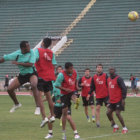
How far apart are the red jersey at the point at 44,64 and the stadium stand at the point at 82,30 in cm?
2534

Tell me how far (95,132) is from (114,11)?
2839 centimetres

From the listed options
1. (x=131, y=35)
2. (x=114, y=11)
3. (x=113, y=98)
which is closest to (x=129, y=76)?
(x=131, y=35)

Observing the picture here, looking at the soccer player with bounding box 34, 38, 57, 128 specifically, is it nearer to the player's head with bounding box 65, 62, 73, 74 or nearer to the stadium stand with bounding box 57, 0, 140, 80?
the player's head with bounding box 65, 62, 73, 74

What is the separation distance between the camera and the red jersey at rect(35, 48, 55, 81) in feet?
41.9

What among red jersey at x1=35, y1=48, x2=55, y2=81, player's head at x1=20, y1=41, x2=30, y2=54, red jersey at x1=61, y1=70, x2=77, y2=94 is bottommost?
red jersey at x1=61, y1=70, x2=77, y2=94

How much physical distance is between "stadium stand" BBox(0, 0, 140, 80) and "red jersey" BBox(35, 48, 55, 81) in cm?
2534

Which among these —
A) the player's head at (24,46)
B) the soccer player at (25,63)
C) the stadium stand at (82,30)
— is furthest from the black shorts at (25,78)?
the stadium stand at (82,30)

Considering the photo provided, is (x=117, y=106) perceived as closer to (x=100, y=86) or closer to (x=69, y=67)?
(x=100, y=86)

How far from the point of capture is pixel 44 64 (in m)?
12.8

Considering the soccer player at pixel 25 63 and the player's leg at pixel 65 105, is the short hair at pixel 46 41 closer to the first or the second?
the soccer player at pixel 25 63

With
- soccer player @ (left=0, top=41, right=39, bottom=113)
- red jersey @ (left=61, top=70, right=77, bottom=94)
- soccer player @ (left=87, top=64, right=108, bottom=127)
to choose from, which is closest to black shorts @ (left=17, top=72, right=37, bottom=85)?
soccer player @ (left=0, top=41, right=39, bottom=113)

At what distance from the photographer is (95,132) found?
13641mm

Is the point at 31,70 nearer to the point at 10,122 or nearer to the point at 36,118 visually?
the point at 10,122

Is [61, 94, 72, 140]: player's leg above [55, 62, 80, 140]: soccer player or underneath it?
underneath
